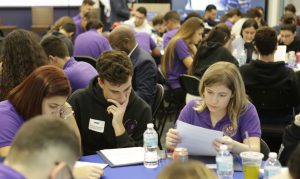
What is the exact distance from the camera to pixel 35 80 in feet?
8.08

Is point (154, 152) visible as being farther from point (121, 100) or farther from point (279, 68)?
point (279, 68)

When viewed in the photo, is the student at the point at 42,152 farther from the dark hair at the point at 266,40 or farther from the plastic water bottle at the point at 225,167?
the dark hair at the point at 266,40

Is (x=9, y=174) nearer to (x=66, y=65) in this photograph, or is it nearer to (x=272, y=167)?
(x=272, y=167)

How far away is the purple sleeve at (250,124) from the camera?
2.94 m

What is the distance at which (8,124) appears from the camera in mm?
2504

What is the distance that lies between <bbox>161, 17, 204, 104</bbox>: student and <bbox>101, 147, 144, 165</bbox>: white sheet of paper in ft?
10.1

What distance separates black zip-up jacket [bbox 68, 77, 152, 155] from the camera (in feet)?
10.4

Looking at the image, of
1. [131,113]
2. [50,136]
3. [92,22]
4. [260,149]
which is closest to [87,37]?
[92,22]

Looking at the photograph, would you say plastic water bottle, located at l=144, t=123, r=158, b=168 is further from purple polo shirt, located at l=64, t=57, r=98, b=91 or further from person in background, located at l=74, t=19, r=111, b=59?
person in background, located at l=74, t=19, r=111, b=59

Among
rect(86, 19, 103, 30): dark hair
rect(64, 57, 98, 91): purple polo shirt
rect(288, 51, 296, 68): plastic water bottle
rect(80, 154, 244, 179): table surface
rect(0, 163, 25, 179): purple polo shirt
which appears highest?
rect(86, 19, 103, 30): dark hair

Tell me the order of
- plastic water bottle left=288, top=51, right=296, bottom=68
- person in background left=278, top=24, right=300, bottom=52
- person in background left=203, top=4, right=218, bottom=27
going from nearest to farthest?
plastic water bottle left=288, top=51, right=296, bottom=68 < person in background left=278, top=24, right=300, bottom=52 < person in background left=203, top=4, right=218, bottom=27

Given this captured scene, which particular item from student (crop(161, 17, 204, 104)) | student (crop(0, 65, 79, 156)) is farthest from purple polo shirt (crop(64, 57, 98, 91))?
student (crop(161, 17, 204, 104))

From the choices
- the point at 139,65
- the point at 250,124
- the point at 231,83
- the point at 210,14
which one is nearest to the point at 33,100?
the point at 231,83

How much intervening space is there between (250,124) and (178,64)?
3189 millimetres
